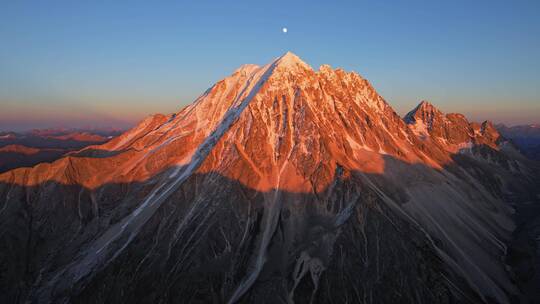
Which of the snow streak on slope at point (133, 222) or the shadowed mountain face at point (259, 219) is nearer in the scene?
the shadowed mountain face at point (259, 219)

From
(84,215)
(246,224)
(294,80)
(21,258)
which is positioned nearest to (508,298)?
(246,224)

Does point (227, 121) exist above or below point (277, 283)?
above

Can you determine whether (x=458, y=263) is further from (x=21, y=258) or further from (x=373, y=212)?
(x=21, y=258)

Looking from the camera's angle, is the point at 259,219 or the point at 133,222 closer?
the point at 259,219

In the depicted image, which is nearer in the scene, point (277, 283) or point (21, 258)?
point (277, 283)

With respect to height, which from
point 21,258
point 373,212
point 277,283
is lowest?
point 21,258

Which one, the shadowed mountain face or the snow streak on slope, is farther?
the snow streak on slope

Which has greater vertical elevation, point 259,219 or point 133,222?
point 259,219

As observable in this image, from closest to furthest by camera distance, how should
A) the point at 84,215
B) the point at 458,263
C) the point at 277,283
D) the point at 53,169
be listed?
the point at 277,283, the point at 458,263, the point at 84,215, the point at 53,169
